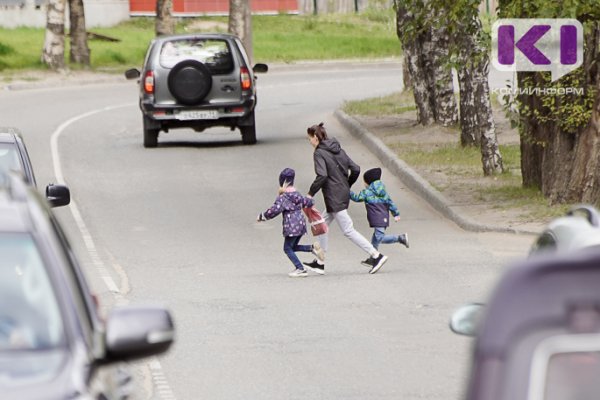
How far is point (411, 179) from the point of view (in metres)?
22.1

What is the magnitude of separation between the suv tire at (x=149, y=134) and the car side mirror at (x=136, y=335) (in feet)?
70.7

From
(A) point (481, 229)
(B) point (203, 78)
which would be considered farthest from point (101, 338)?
(B) point (203, 78)

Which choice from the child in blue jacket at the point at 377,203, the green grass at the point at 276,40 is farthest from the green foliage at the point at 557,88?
the green grass at the point at 276,40

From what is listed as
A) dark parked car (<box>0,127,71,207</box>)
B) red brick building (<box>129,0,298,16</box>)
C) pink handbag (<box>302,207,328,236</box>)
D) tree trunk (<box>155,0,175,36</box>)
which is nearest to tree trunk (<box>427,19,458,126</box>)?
pink handbag (<box>302,207,328,236</box>)

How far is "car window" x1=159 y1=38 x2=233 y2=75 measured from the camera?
26766 mm

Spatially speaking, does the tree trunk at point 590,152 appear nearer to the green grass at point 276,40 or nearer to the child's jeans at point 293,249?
the child's jeans at point 293,249

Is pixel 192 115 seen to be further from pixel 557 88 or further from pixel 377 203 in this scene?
pixel 377 203

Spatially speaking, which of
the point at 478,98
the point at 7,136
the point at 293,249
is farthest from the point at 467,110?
the point at 7,136

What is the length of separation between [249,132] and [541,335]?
23.9 metres

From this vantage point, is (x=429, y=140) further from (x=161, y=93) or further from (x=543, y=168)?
(x=543, y=168)

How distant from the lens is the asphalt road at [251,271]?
10.5 meters

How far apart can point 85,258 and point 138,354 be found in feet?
36.4

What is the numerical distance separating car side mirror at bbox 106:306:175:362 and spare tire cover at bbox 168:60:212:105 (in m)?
20.9

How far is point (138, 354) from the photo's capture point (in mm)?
5391
